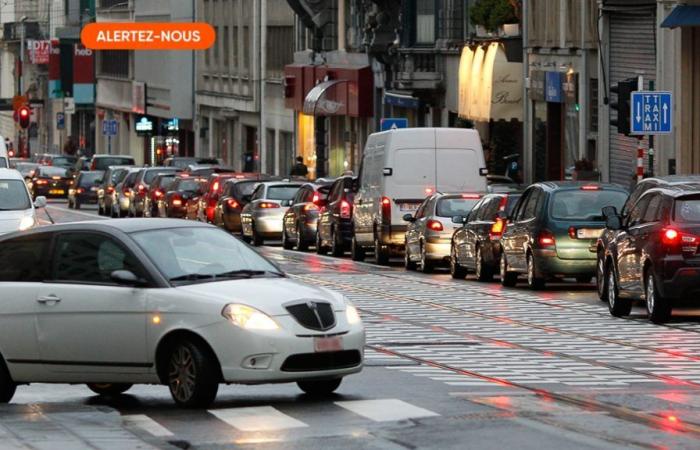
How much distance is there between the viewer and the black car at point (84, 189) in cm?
7825

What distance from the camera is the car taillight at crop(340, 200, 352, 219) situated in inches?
1692

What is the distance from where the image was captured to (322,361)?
15.4 meters

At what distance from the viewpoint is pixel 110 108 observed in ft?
410

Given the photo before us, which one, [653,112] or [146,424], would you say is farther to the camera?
[653,112]

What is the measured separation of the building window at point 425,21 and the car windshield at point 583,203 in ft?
111

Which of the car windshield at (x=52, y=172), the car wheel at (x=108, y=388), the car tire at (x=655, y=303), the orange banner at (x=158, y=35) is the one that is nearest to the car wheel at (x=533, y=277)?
the car tire at (x=655, y=303)

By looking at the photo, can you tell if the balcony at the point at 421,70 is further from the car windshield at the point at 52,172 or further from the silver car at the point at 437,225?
the silver car at the point at 437,225

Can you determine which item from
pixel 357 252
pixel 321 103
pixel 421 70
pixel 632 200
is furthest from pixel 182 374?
pixel 321 103

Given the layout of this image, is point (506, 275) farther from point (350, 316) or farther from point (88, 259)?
point (88, 259)

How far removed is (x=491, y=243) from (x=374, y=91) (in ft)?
129

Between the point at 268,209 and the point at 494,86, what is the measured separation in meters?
9.32

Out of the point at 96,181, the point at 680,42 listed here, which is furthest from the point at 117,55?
the point at 680,42

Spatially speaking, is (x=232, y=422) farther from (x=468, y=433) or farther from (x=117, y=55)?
(x=117, y=55)

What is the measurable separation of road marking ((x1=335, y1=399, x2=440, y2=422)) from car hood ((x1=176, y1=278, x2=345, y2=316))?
2.37ft
